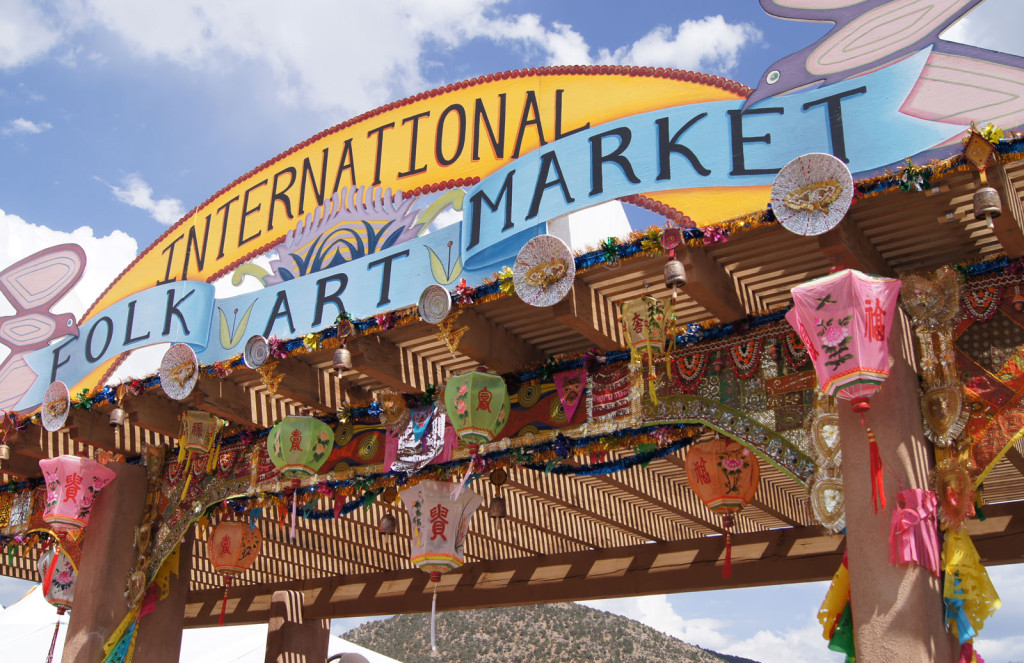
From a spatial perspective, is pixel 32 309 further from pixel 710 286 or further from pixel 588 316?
pixel 710 286

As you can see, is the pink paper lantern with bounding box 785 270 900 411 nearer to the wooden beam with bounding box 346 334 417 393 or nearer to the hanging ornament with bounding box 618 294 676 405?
the hanging ornament with bounding box 618 294 676 405

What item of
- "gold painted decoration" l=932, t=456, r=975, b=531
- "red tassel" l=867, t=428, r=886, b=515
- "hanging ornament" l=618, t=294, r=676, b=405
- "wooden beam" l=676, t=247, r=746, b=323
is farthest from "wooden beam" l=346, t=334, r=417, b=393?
"gold painted decoration" l=932, t=456, r=975, b=531

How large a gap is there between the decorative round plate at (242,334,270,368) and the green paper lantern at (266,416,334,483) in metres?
0.60

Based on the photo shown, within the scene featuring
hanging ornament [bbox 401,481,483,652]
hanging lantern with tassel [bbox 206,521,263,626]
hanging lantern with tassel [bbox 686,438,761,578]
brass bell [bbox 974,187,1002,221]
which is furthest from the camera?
hanging lantern with tassel [bbox 206,521,263,626]

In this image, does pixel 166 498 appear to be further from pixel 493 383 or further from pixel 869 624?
pixel 869 624

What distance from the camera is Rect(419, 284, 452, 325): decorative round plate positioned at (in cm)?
602

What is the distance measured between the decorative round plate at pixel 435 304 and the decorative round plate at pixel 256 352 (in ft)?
4.42

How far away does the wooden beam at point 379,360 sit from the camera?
6.52 m

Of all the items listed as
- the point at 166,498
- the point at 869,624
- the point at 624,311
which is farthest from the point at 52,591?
the point at 869,624

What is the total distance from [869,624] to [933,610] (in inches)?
12.0

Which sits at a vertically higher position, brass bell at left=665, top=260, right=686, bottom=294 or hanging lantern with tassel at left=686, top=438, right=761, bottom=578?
brass bell at left=665, top=260, right=686, bottom=294

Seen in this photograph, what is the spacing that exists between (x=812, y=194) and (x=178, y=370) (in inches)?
184

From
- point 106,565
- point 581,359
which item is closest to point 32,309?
point 106,565

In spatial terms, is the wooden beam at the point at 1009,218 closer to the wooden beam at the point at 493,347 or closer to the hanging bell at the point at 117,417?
the wooden beam at the point at 493,347
